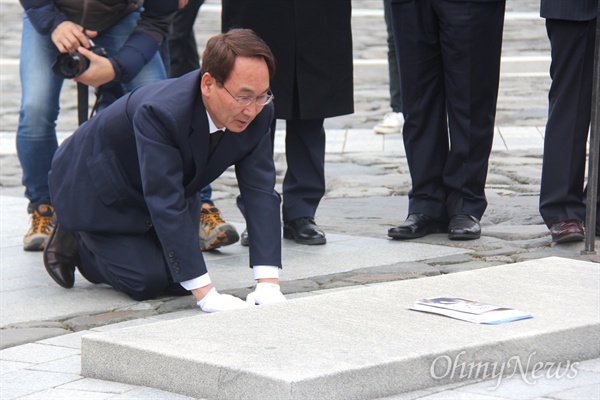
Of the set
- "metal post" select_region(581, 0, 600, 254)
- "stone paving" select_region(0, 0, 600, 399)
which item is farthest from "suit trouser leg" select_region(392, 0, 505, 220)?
"metal post" select_region(581, 0, 600, 254)

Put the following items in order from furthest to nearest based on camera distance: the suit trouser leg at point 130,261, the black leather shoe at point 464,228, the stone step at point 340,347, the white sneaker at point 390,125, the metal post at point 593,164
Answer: the white sneaker at point 390,125 → the black leather shoe at point 464,228 → the metal post at point 593,164 → the suit trouser leg at point 130,261 → the stone step at point 340,347

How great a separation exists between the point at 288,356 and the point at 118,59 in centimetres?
221

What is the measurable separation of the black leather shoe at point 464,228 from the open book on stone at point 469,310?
148 centimetres

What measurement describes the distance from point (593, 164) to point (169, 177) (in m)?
1.77

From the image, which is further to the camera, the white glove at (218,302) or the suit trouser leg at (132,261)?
the suit trouser leg at (132,261)

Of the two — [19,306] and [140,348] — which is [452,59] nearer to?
[19,306]

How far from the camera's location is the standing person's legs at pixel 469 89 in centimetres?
495

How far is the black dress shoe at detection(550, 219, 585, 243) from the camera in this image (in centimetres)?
476

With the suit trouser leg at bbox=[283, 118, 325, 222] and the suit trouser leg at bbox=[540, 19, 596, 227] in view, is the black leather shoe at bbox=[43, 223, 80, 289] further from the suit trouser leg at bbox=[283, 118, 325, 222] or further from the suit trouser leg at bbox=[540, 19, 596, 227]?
the suit trouser leg at bbox=[540, 19, 596, 227]

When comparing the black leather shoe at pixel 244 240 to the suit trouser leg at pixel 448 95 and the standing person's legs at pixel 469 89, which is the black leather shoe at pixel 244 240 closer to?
the suit trouser leg at pixel 448 95

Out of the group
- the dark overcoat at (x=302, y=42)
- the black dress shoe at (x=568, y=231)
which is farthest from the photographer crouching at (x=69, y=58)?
the black dress shoe at (x=568, y=231)

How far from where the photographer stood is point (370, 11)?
21.4 metres

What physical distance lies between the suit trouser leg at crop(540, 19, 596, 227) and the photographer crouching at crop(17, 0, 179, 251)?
1.63 meters

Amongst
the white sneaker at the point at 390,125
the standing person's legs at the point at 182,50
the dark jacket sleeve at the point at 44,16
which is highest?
the dark jacket sleeve at the point at 44,16
